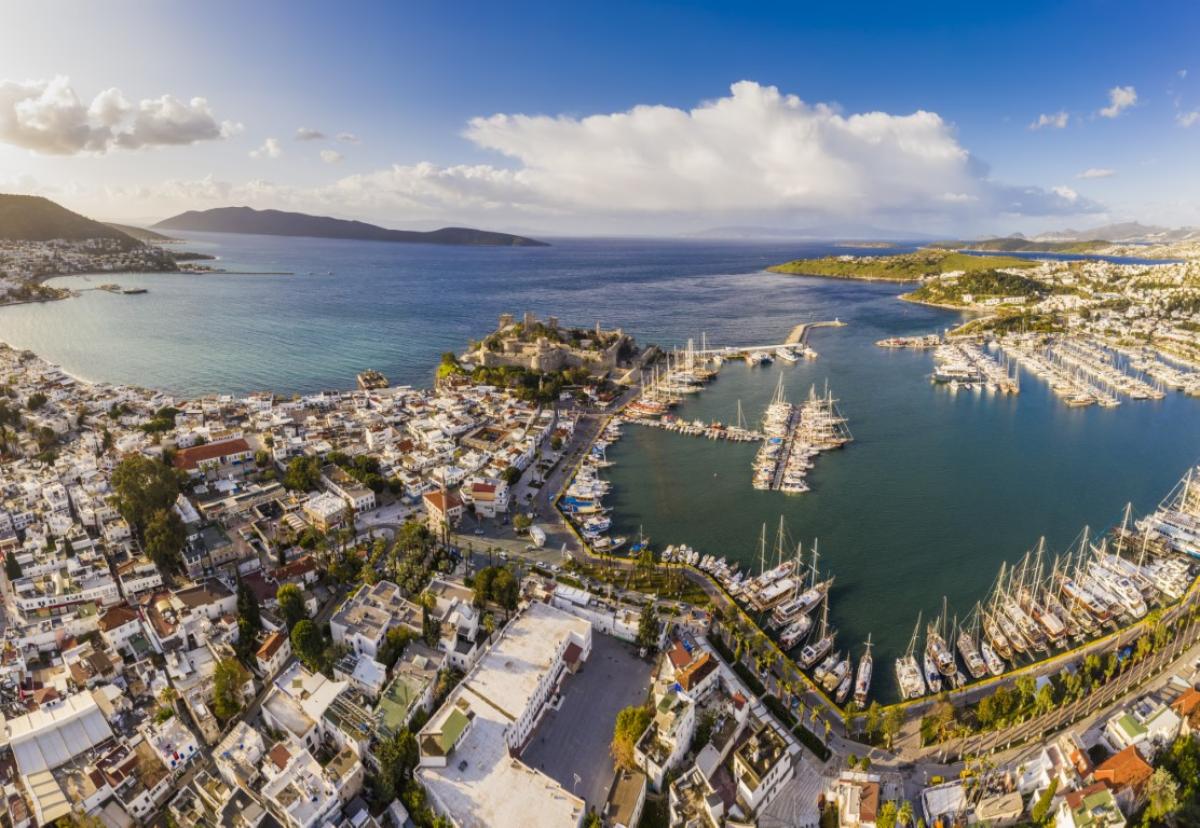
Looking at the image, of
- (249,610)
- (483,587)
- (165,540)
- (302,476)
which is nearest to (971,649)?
(483,587)

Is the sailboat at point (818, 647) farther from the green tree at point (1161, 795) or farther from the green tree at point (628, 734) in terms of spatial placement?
the green tree at point (1161, 795)

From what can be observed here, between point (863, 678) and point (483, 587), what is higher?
point (483, 587)

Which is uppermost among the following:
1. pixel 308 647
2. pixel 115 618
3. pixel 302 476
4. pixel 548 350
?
pixel 548 350

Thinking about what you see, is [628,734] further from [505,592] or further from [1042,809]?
[1042,809]

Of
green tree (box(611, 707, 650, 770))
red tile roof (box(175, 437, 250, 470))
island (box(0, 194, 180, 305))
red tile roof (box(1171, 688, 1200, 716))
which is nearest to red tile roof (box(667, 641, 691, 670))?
green tree (box(611, 707, 650, 770))

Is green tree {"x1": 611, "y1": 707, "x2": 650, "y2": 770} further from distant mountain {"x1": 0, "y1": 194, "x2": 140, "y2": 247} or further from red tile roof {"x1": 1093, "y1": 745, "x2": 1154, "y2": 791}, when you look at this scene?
distant mountain {"x1": 0, "y1": 194, "x2": 140, "y2": 247}

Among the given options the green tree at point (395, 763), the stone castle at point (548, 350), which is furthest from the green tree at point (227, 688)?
the stone castle at point (548, 350)
